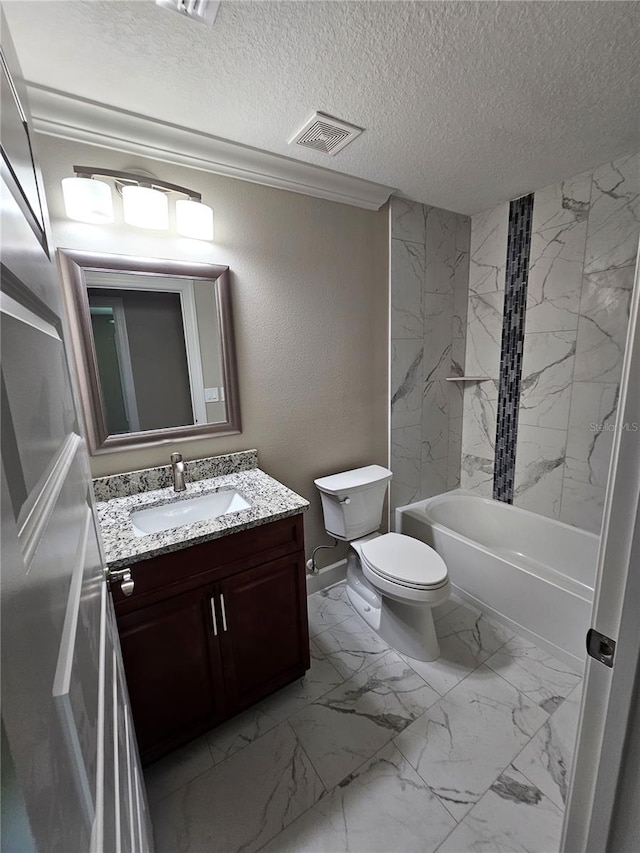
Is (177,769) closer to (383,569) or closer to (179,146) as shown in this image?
(383,569)

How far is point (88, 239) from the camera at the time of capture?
57.2 inches

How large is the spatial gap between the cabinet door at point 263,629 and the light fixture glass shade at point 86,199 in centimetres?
147

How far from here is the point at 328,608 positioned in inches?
86.9

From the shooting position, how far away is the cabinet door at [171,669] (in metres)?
1.22

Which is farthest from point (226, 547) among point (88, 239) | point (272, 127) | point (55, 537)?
point (272, 127)

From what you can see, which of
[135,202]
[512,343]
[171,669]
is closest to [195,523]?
[171,669]

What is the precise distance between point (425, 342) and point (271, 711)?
2.21 metres

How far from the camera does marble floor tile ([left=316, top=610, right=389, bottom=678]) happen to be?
71.1 inches

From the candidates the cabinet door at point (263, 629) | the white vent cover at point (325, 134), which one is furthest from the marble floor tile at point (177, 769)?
the white vent cover at point (325, 134)

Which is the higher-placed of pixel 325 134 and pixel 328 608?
pixel 325 134

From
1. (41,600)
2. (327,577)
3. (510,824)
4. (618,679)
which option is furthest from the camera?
(327,577)

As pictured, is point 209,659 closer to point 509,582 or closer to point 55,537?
point 55,537

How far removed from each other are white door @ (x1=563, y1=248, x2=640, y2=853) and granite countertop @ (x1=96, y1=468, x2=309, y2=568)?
998mm

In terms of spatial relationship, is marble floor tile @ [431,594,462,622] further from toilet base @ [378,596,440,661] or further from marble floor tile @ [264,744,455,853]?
marble floor tile @ [264,744,455,853]
